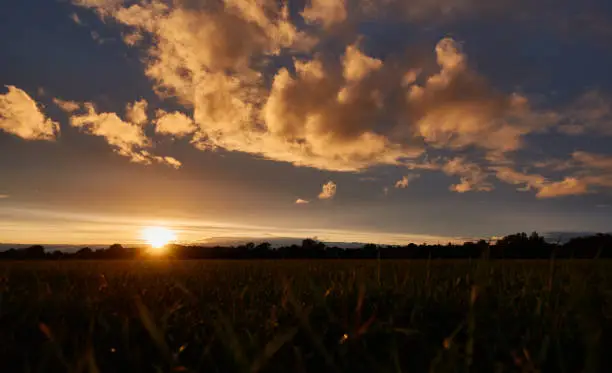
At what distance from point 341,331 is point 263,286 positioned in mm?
2561

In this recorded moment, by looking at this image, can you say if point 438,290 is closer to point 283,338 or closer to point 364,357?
point 364,357

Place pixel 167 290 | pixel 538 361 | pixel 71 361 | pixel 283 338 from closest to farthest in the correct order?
pixel 283 338 → pixel 538 361 → pixel 71 361 → pixel 167 290

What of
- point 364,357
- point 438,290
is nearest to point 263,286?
point 438,290

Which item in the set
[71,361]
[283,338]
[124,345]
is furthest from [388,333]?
[71,361]

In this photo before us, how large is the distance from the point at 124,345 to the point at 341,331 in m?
1.28

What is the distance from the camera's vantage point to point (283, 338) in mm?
1943

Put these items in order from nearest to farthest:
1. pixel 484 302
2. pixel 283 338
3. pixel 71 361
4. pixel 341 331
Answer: pixel 283 338 → pixel 71 361 → pixel 341 331 → pixel 484 302

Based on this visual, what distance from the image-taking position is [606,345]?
9.00ft

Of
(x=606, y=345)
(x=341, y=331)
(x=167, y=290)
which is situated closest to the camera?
(x=606, y=345)

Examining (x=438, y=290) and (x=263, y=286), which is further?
(x=263, y=286)

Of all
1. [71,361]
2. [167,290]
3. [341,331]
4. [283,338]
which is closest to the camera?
[283,338]

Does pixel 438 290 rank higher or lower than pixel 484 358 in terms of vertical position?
higher

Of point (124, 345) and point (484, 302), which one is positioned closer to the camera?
point (124, 345)

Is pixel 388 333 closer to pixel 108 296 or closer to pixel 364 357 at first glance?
pixel 364 357
